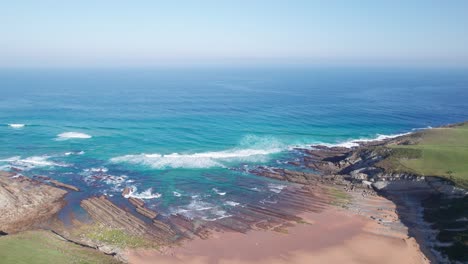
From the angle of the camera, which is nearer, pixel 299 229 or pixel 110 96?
pixel 299 229

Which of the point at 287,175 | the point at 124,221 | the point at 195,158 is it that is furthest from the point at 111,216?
the point at 287,175

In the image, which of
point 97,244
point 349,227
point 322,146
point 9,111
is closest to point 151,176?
point 97,244

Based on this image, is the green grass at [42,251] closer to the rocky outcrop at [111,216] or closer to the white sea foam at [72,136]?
the rocky outcrop at [111,216]

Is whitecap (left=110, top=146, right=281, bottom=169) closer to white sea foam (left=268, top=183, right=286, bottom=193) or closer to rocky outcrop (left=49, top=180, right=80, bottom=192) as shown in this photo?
white sea foam (left=268, top=183, right=286, bottom=193)

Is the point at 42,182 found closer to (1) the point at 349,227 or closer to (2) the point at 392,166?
(1) the point at 349,227

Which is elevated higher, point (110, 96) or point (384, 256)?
point (110, 96)

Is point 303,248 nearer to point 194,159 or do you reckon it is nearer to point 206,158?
point 206,158

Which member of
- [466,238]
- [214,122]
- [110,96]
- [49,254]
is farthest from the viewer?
[110,96]
